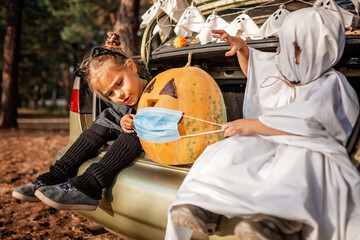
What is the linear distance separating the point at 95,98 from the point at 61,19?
21.8 m

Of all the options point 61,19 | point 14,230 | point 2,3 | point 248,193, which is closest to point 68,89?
point 61,19

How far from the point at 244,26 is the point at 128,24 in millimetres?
4378

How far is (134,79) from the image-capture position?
245cm

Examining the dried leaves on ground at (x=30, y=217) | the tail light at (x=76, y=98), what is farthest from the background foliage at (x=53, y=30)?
the tail light at (x=76, y=98)

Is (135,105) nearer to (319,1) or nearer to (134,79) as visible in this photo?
(134,79)

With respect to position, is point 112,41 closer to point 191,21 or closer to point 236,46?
point 191,21

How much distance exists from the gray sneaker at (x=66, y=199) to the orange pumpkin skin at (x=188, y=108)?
49 cm

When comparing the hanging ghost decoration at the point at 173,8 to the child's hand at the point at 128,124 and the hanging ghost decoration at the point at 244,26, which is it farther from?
the child's hand at the point at 128,124

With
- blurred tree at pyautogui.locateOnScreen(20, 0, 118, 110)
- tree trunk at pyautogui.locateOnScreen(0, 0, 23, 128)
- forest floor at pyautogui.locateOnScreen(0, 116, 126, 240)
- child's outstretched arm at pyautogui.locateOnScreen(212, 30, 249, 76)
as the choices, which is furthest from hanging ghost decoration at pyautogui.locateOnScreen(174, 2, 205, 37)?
blurred tree at pyautogui.locateOnScreen(20, 0, 118, 110)

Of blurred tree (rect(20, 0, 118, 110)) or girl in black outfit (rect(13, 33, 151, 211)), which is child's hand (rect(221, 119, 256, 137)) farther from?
blurred tree (rect(20, 0, 118, 110))

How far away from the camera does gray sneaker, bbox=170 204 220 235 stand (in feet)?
4.51

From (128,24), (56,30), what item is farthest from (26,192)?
(56,30)

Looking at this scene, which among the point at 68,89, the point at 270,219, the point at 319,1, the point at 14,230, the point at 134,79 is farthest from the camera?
the point at 68,89

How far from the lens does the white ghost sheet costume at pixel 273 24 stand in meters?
2.24
